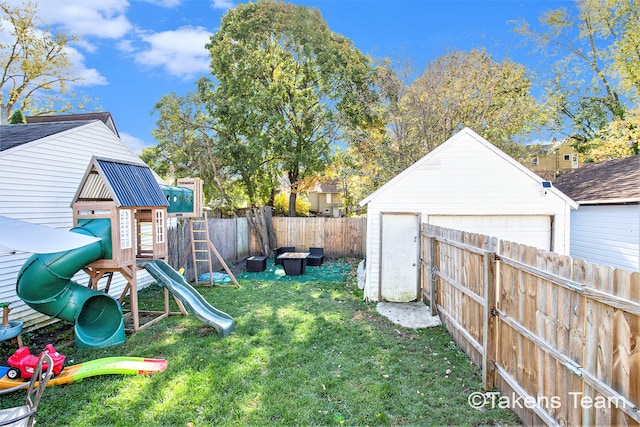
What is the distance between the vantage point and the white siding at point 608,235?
941 centimetres

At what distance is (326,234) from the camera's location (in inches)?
615

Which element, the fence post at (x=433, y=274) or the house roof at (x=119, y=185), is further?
the fence post at (x=433, y=274)

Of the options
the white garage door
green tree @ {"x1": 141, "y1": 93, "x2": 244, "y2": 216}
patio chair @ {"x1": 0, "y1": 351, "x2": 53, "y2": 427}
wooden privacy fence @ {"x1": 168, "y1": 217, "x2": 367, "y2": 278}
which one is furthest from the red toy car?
green tree @ {"x1": 141, "y1": 93, "x2": 244, "y2": 216}

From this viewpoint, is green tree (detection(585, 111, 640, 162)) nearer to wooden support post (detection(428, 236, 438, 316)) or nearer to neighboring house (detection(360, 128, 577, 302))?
neighboring house (detection(360, 128, 577, 302))

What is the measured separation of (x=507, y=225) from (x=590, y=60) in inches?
696

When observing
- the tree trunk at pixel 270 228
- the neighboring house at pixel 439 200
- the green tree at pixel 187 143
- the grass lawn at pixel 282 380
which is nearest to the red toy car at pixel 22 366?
the grass lawn at pixel 282 380

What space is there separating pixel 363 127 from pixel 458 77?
16.6 ft

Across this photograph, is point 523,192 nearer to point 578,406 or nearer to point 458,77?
point 578,406

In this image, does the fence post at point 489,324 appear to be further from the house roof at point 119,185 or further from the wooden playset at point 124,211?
the house roof at point 119,185

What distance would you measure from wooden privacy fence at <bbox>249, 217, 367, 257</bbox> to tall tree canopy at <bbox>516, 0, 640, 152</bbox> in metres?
12.4

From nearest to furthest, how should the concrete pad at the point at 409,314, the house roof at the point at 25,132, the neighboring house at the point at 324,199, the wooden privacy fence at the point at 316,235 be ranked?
the concrete pad at the point at 409,314 < the house roof at the point at 25,132 < the wooden privacy fence at the point at 316,235 < the neighboring house at the point at 324,199

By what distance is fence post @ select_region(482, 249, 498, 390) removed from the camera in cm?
418

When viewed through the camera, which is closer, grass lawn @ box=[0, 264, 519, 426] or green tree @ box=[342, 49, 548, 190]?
grass lawn @ box=[0, 264, 519, 426]

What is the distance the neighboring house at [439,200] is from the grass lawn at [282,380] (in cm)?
147
